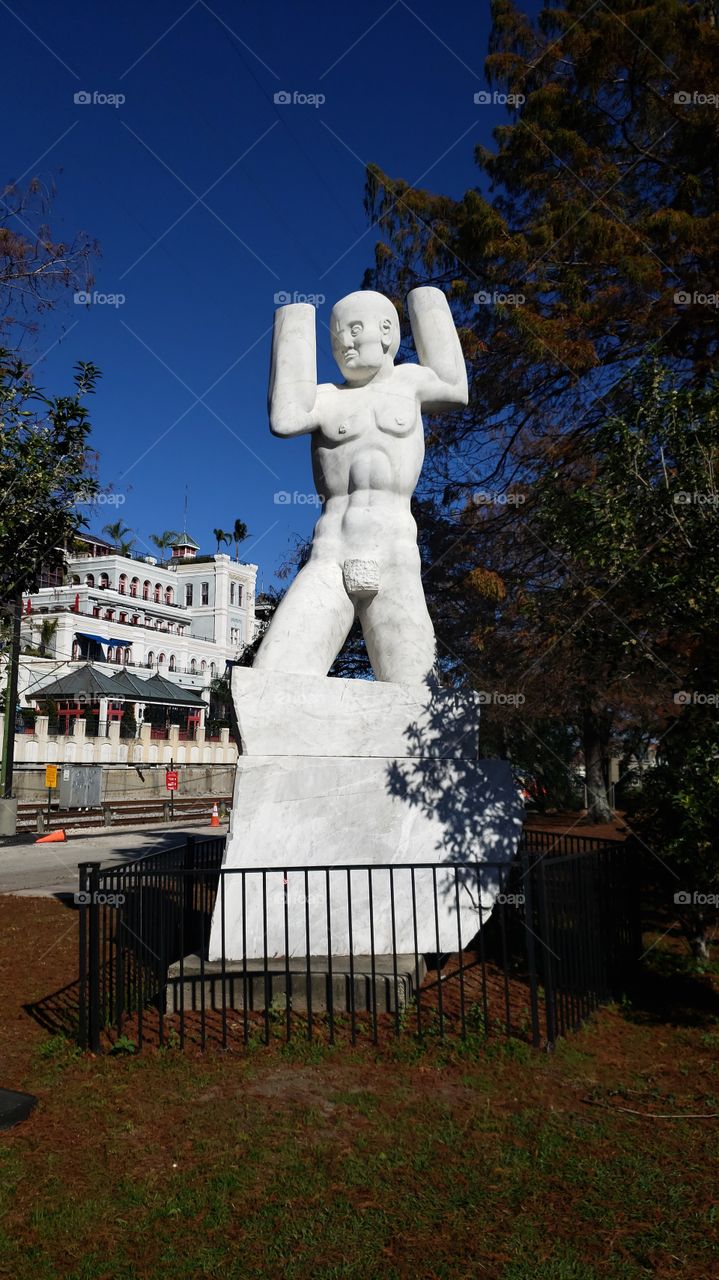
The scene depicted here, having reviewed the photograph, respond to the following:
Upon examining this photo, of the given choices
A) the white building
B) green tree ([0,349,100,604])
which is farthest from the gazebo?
green tree ([0,349,100,604])

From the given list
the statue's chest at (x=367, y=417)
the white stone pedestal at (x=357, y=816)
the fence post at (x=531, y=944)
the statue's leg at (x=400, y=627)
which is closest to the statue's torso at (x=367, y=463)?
Result: the statue's chest at (x=367, y=417)

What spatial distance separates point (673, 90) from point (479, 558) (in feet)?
21.0

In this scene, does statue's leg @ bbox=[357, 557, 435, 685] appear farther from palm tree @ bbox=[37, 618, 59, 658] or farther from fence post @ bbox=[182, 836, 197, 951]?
palm tree @ bbox=[37, 618, 59, 658]

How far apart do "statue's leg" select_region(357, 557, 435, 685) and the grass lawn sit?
258 cm

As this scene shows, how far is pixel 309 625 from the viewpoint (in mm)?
6293

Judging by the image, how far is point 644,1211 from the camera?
315 cm

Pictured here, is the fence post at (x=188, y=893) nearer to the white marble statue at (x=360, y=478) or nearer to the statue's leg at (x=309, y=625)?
the statue's leg at (x=309, y=625)

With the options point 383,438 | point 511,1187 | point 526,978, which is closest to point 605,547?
point 383,438

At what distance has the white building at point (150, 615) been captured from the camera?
53.2 m

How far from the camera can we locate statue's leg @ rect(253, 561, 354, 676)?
20.3 ft

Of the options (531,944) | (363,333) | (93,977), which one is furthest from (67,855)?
(531,944)

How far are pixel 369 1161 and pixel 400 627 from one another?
145 inches

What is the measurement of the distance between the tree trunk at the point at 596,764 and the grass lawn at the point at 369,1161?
39.7 feet

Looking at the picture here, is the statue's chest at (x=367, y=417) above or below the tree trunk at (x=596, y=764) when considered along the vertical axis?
above
